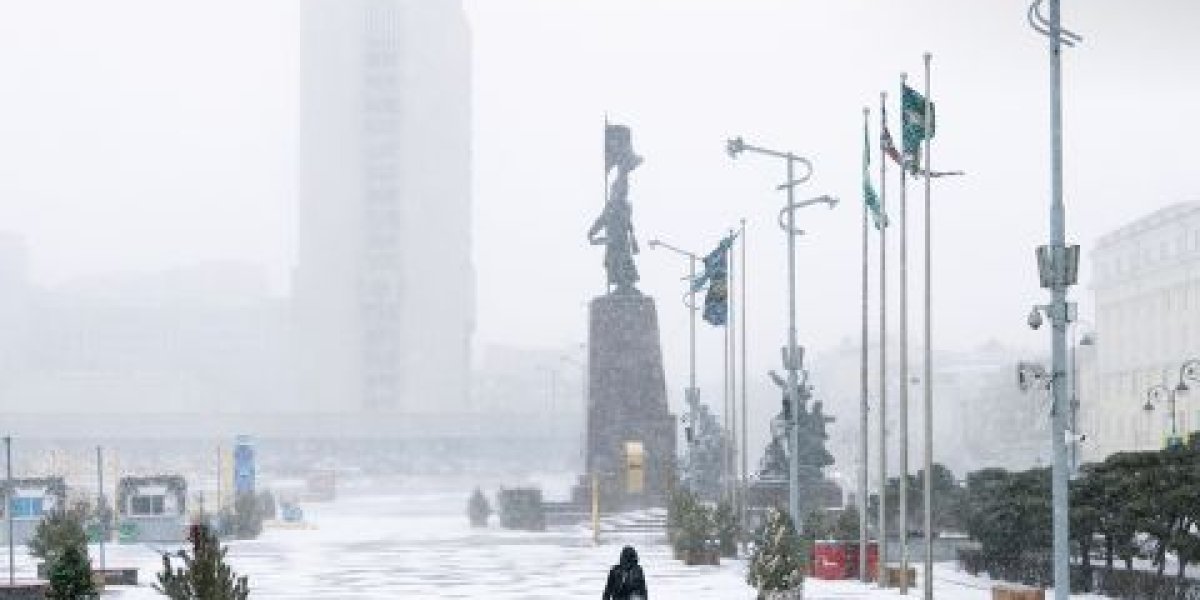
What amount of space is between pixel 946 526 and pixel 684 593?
101ft

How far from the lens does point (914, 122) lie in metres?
40.3

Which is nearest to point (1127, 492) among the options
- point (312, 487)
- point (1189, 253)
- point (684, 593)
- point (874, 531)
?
point (684, 593)

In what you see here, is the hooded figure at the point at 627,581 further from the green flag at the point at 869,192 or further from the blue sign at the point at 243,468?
the blue sign at the point at 243,468

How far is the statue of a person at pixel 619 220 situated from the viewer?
9275 cm

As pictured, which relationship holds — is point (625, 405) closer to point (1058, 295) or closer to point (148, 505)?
point (148, 505)

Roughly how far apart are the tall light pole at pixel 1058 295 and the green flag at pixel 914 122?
8526 millimetres

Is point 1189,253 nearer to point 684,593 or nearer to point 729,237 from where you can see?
point 729,237

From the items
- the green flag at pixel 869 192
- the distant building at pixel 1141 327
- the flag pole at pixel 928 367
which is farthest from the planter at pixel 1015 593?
the distant building at pixel 1141 327

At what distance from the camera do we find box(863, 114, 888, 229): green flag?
45.6m

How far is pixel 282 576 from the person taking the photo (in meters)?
54.1

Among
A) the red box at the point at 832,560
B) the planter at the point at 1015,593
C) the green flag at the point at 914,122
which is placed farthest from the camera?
the red box at the point at 832,560

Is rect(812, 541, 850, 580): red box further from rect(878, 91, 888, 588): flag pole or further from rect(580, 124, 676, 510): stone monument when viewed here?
rect(580, 124, 676, 510): stone monument

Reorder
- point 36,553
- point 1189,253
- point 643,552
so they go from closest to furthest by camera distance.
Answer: point 36,553 → point 643,552 → point 1189,253

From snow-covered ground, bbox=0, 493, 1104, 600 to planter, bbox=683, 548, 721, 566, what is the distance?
17.2 inches
